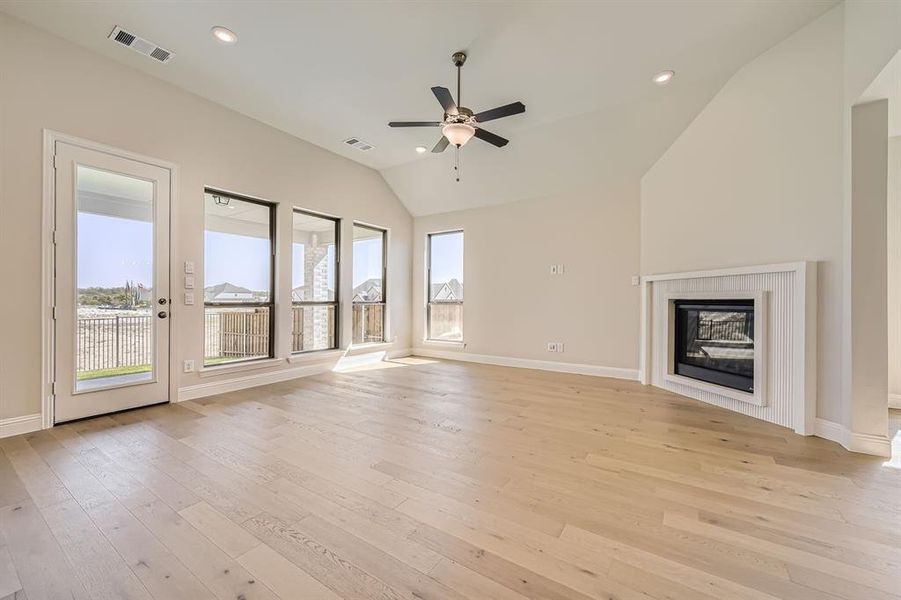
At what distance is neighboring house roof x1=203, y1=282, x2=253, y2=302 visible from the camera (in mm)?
4254

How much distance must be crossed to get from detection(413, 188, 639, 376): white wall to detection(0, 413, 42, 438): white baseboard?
195 inches

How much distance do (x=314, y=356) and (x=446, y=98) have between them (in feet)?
12.7

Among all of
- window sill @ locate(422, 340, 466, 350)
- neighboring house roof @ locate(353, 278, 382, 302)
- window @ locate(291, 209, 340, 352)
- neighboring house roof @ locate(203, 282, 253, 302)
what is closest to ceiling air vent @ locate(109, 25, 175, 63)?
window @ locate(291, 209, 340, 352)

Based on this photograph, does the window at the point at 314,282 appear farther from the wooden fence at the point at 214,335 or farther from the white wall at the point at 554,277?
the white wall at the point at 554,277

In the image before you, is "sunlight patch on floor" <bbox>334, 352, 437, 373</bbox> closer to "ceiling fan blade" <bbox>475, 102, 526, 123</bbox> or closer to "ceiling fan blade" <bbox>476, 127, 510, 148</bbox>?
"ceiling fan blade" <bbox>476, 127, 510, 148</bbox>

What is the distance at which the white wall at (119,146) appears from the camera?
9.50ft

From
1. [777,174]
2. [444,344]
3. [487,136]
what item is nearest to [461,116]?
[487,136]

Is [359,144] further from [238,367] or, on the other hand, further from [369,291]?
[238,367]

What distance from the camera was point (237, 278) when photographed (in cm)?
452

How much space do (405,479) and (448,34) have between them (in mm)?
3360

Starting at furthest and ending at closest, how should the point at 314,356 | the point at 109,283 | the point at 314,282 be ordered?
the point at 314,282 → the point at 314,356 → the point at 109,283

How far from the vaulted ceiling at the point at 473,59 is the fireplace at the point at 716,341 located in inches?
78.0

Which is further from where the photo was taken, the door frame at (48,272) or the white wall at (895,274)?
the white wall at (895,274)

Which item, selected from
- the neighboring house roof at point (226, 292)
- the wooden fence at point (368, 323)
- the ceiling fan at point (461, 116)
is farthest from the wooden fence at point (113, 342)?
the ceiling fan at point (461, 116)
